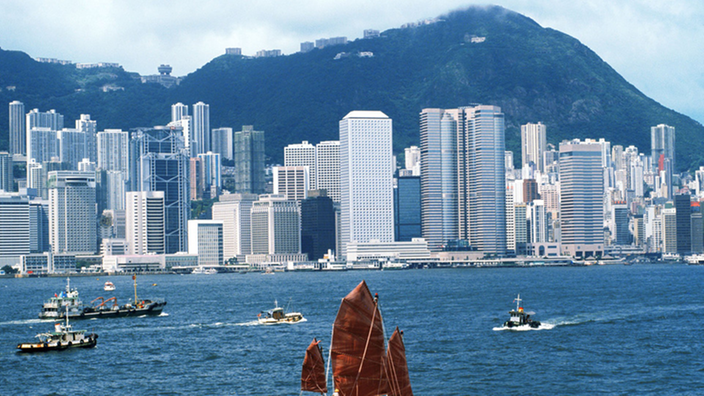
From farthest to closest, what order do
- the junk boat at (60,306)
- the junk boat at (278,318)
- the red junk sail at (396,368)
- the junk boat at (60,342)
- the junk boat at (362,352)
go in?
the junk boat at (60,306)
the junk boat at (278,318)
the junk boat at (60,342)
the red junk sail at (396,368)
the junk boat at (362,352)

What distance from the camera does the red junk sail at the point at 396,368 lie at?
4694 cm

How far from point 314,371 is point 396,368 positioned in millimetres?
7370

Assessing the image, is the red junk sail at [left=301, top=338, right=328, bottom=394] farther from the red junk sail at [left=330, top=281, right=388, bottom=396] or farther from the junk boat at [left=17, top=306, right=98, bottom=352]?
the junk boat at [left=17, top=306, right=98, bottom=352]

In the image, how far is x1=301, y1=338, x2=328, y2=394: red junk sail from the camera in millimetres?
52781

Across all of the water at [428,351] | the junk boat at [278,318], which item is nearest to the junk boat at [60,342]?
the water at [428,351]

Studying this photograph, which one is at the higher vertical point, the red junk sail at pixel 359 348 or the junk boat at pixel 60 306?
the red junk sail at pixel 359 348

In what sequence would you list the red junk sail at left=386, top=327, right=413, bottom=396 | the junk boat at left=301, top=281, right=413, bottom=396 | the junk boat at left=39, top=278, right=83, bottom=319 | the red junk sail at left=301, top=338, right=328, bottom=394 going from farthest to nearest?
the junk boat at left=39, top=278, right=83, bottom=319 → the red junk sail at left=301, top=338, right=328, bottom=394 → the red junk sail at left=386, top=327, right=413, bottom=396 → the junk boat at left=301, top=281, right=413, bottom=396

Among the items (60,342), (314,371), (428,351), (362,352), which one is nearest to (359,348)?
(362,352)

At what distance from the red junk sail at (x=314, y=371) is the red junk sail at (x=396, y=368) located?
6.12 metres

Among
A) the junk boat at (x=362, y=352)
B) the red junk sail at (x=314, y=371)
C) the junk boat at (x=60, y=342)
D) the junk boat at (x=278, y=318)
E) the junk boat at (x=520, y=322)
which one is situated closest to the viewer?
the junk boat at (x=362, y=352)

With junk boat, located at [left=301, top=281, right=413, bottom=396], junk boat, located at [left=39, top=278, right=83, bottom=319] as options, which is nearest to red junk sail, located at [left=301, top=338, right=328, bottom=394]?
junk boat, located at [left=301, top=281, right=413, bottom=396]

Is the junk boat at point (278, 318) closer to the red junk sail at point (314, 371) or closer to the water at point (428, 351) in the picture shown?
the water at point (428, 351)

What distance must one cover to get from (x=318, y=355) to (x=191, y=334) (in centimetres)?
5643

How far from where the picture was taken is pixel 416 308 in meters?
135
